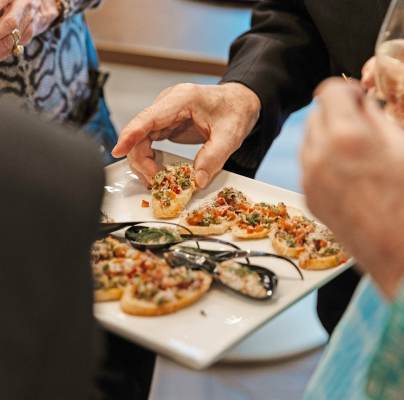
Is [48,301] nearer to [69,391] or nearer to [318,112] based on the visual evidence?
[69,391]

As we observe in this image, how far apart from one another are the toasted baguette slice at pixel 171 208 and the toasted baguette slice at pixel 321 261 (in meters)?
0.24

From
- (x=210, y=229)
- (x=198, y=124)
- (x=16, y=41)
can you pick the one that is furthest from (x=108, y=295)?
(x=16, y=41)

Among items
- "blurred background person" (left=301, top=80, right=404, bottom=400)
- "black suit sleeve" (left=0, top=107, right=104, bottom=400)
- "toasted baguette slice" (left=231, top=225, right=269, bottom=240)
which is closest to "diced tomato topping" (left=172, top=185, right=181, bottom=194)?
"toasted baguette slice" (left=231, top=225, right=269, bottom=240)

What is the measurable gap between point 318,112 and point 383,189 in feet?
0.31

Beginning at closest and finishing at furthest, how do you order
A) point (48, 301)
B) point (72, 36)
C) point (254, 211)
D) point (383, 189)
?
point (48, 301) → point (383, 189) → point (254, 211) → point (72, 36)

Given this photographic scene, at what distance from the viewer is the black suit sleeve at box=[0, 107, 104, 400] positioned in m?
0.48

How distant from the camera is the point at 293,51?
1.49 m

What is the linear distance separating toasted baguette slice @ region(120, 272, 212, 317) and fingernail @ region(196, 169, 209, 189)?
0.34 m

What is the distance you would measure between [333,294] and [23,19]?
86 cm

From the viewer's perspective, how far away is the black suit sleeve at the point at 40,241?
480 mm

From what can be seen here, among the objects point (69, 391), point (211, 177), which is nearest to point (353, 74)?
point (211, 177)

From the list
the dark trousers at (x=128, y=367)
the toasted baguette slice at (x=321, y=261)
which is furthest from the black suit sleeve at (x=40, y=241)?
the toasted baguette slice at (x=321, y=261)

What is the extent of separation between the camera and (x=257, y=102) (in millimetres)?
1425

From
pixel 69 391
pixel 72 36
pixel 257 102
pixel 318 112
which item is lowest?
pixel 72 36
